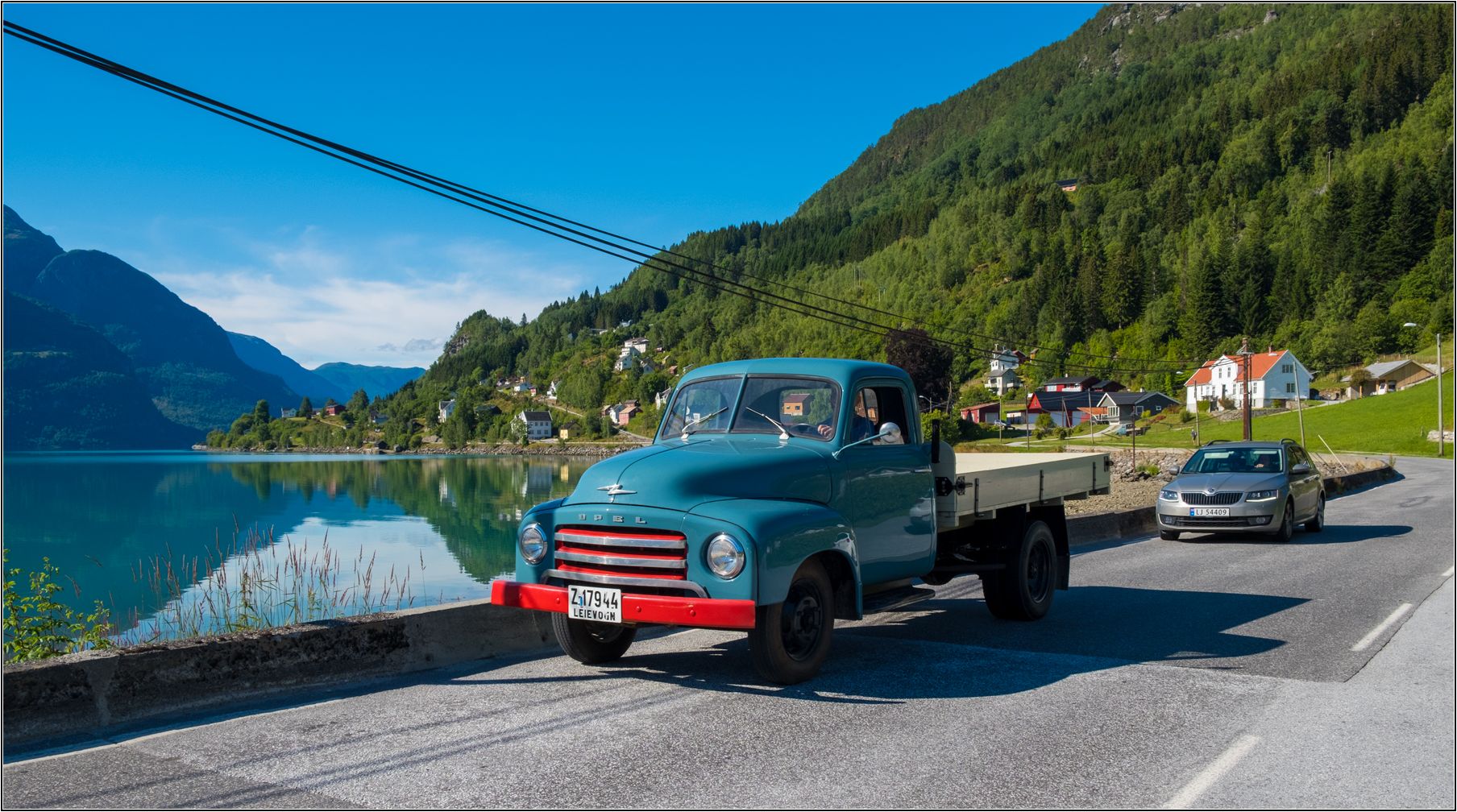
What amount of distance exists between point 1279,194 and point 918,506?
168m

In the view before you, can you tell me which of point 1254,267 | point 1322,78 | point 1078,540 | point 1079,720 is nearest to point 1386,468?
point 1078,540


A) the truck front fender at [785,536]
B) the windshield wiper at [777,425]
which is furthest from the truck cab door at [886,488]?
the windshield wiper at [777,425]

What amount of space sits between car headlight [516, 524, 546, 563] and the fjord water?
397 centimetres

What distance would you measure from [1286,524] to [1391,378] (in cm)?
9364

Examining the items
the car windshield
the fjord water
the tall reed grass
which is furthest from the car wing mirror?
the car windshield

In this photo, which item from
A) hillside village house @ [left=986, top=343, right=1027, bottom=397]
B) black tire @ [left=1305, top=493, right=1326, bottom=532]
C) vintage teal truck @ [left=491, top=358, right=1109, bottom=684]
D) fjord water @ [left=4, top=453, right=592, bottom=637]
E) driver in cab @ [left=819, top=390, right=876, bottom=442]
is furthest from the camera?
hillside village house @ [left=986, top=343, right=1027, bottom=397]

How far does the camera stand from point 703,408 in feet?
25.4

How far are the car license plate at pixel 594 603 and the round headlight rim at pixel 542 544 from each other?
37 cm

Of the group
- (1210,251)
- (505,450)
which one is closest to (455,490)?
(505,450)

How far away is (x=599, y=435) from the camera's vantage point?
168375mm

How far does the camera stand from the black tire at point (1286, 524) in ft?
52.6

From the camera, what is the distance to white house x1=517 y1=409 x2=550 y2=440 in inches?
6988

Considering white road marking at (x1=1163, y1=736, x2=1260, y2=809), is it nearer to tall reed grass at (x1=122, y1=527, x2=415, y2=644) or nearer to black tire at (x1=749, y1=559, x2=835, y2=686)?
black tire at (x1=749, y1=559, x2=835, y2=686)

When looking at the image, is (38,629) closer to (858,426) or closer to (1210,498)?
(858,426)
